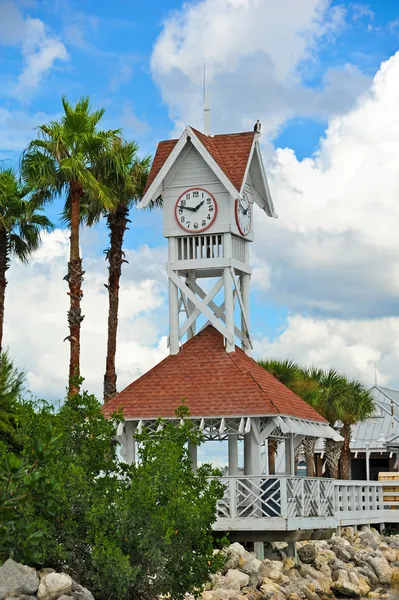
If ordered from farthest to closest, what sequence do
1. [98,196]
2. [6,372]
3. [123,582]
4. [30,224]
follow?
[30,224] → [98,196] → [6,372] → [123,582]

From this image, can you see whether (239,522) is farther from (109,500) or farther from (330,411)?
(330,411)

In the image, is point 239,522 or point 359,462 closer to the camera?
point 239,522

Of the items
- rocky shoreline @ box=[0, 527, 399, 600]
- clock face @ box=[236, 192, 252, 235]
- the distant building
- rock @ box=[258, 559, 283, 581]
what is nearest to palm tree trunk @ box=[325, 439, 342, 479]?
the distant building

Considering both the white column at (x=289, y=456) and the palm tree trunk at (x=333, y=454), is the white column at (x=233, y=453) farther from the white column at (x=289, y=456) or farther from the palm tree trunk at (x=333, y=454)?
the palm tree trunk at (x=333, y=454)

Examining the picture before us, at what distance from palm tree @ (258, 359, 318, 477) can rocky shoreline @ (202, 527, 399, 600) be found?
298 inches

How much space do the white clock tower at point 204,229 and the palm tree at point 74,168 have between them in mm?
6570

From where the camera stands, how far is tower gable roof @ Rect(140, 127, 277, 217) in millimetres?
29859

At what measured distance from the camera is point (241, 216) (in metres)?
30.4

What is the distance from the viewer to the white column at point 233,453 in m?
28.8

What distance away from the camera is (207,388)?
28.5 metres

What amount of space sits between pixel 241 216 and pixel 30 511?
12686 mm

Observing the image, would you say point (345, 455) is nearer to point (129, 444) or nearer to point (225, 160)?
point (225, 160)

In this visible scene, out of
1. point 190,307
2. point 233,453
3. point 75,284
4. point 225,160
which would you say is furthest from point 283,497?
point 75,284

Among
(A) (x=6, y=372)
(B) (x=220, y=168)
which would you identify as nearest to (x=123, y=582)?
(B) (x=220, y=168)
